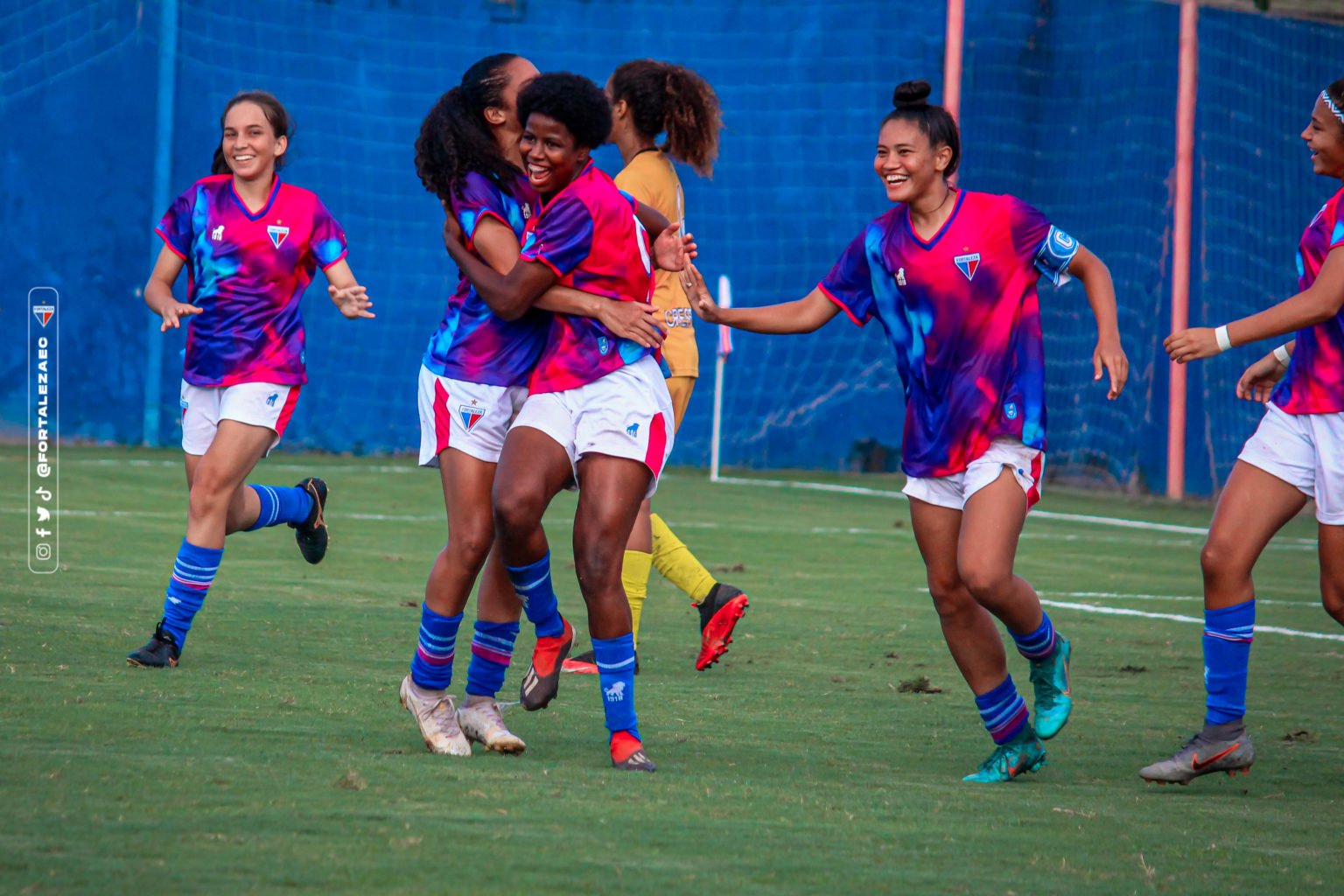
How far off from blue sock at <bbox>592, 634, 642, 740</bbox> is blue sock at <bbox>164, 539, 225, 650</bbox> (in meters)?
1.80

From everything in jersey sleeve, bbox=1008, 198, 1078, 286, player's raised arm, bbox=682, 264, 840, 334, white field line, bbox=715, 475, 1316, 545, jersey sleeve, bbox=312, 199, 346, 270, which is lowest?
white field line, bbox=715, 475, 1316, 545

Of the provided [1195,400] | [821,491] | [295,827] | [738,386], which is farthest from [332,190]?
[295,827]

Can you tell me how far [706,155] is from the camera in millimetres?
6371

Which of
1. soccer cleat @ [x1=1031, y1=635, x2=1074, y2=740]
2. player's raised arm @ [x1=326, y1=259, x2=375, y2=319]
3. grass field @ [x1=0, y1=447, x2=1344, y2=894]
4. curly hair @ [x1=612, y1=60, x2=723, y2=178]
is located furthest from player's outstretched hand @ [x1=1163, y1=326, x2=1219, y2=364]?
player's raised arm @ [x1=326, y1=259, x2=375, y2=319]

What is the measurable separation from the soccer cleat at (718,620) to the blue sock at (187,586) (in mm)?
1687

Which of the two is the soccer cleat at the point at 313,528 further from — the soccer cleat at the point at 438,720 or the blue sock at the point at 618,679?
the blue sock at the point at 618,679

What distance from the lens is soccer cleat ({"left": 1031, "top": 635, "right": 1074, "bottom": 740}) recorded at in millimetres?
4750

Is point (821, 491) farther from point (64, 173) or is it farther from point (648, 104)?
point (648, 104)

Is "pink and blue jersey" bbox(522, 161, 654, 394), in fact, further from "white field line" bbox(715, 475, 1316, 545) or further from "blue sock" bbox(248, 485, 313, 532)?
"white field line" bbox(715, 475, 1316, 545)

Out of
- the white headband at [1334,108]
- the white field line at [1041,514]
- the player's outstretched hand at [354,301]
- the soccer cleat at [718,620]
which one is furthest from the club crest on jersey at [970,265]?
the white field line at [1041,514]

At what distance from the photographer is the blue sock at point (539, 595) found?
15.3 ft

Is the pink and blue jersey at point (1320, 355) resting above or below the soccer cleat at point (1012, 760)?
above

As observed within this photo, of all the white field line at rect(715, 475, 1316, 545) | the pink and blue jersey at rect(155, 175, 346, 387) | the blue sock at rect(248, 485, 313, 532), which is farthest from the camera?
the white field line at rect(715, 475, 1316, 545)

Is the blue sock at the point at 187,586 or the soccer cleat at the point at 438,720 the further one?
the blue sock at the point at 187,586
